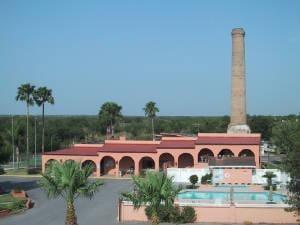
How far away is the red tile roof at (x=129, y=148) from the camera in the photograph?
52.8 m

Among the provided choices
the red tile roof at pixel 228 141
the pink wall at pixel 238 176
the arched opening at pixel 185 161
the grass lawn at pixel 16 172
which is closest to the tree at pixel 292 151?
the pink wall at pixel 238 176

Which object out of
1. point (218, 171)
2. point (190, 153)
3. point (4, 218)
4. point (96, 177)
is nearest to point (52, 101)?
point (96, 177)

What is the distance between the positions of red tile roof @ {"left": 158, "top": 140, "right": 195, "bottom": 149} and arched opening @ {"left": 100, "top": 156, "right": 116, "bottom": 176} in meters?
5.97

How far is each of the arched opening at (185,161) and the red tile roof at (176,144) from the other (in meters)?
1.25

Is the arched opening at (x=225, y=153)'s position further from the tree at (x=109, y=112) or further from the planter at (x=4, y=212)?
the planter at (x=4, y=212)

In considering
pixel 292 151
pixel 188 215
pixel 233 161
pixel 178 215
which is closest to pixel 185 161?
pixel 233 161

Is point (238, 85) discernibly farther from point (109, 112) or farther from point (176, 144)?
point (109, 112)

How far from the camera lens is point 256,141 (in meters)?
51.7

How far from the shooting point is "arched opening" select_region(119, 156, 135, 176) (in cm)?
5428

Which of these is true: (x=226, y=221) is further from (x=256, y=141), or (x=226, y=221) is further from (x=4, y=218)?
(x=256, y=141)

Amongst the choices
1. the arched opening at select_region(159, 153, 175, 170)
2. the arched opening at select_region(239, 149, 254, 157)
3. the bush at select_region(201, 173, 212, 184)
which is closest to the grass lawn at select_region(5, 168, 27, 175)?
the arched opening at select_region(159, 153, 175, 170)

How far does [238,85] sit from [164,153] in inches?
543

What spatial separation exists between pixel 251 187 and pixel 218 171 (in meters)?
3.51

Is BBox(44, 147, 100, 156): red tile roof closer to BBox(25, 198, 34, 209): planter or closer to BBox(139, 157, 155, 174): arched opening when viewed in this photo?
BBox(139, 157, 155, 174): arched opening
